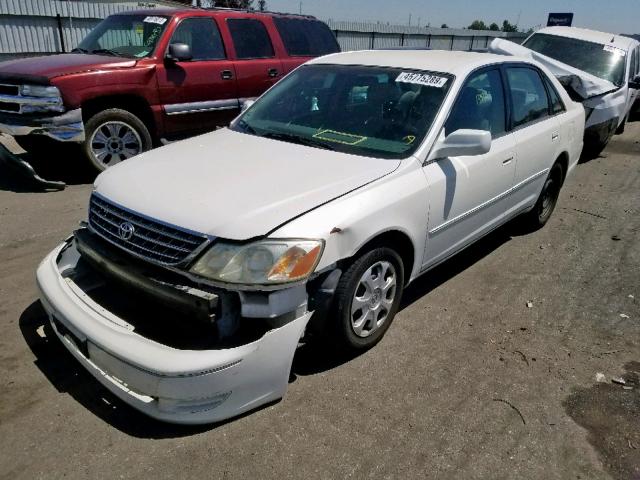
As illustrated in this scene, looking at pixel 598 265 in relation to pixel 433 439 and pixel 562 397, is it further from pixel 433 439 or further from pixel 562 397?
pixel 433 439

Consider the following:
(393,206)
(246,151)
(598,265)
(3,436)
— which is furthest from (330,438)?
(598,265)

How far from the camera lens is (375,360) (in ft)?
10.5

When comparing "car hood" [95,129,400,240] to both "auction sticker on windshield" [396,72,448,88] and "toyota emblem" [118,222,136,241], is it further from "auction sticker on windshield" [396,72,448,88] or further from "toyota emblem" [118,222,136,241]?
"auction sticker on windshield" [396,72,448,88]

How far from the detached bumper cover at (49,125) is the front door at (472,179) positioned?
4224 millimetres

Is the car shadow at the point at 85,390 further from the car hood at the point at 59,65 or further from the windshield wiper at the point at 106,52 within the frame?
the windshield wiper at the point at 106,52

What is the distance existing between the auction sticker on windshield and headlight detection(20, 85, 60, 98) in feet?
12.8

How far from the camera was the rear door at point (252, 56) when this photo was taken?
7172mm

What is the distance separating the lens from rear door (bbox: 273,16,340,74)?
775cm

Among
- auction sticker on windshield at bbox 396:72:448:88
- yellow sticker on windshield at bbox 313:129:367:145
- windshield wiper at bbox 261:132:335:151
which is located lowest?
windshield wiper at bbox 261:132:335:151

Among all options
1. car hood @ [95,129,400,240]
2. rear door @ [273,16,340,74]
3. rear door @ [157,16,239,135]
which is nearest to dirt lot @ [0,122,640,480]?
car hood @ [95,129,400,240]

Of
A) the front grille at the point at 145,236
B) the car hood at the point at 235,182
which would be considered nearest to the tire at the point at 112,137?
the car hood at the point at 235,182

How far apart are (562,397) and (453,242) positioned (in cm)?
123

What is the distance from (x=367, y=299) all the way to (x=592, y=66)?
785cm

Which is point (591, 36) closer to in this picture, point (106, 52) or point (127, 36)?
point (127, 36)
